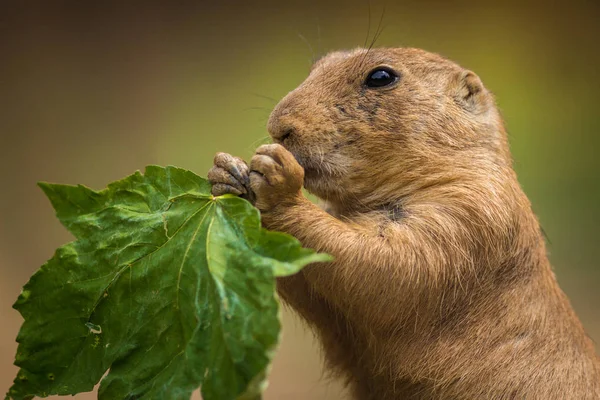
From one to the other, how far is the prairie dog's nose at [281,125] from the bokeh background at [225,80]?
19.4ft

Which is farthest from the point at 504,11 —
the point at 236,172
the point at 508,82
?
the point at 236,172

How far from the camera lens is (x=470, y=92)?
3678mm

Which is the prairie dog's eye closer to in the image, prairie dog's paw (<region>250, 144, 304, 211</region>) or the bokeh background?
prairie dog's paw (<region>250, 144, 304, 211</region>)

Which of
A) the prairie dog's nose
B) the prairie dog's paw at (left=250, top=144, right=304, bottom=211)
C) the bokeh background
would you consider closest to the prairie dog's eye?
the prairie dog's nose

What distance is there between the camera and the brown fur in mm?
3018

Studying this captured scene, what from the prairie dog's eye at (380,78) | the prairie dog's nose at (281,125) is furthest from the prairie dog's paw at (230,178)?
the prairie dog's eye at (380,78)

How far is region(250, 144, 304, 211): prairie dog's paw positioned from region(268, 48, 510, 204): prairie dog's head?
33cm

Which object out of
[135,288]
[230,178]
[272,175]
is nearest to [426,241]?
[272,175]

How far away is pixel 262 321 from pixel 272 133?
1157 millimetres

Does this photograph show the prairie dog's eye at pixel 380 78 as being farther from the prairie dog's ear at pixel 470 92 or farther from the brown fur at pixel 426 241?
the prairie dog's ear at pixel 470 92

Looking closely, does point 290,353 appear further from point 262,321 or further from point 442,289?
point 262,321

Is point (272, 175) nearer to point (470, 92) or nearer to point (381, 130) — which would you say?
point (381, 130)

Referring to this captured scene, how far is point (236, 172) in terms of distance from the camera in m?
2.91

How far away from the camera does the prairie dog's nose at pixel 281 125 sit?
319 cm
